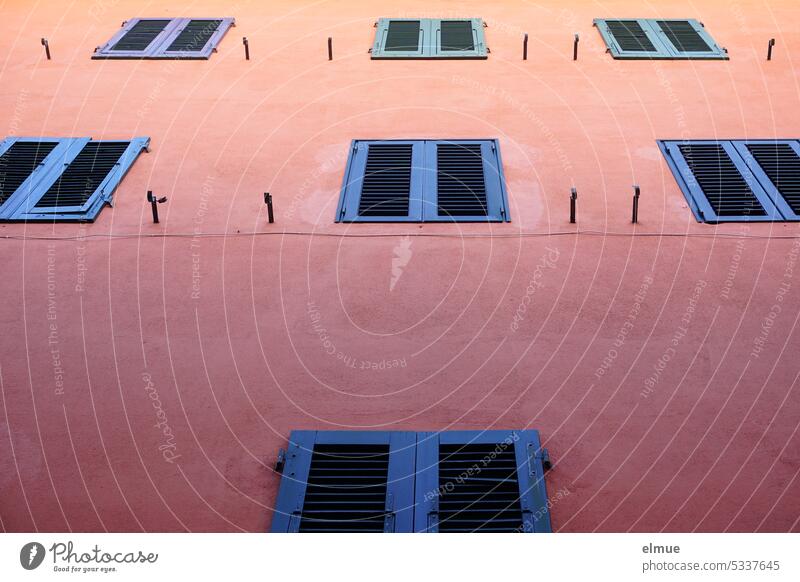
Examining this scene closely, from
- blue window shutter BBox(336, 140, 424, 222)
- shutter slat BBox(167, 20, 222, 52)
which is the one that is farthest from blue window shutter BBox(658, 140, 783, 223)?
shutter slat BBox(167, 20, 222, 52)

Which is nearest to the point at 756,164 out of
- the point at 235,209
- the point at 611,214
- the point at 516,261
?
the point at 611,214

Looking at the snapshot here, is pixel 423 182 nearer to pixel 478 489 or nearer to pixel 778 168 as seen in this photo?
pixel 778 168

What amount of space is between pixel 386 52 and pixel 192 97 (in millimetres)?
2798

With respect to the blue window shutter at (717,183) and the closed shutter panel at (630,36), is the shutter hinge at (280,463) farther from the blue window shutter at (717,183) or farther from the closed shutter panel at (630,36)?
the closed shutter panel at (630,36)

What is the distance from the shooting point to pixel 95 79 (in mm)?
12000

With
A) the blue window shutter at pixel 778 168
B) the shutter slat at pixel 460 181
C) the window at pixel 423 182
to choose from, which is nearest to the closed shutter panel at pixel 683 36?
the blue window shutter at pixel 778 168

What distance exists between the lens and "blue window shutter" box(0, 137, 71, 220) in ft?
29.4

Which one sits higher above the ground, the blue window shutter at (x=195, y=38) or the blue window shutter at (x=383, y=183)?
the blue window shutter at (x=195, y=38)

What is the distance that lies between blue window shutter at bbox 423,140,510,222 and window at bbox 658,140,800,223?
1.74 meters

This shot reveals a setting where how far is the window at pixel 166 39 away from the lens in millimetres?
12734

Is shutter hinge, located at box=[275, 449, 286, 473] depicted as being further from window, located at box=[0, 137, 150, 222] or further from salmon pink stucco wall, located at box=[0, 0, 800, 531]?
window, located at box=[0, 137, 150, 222]
